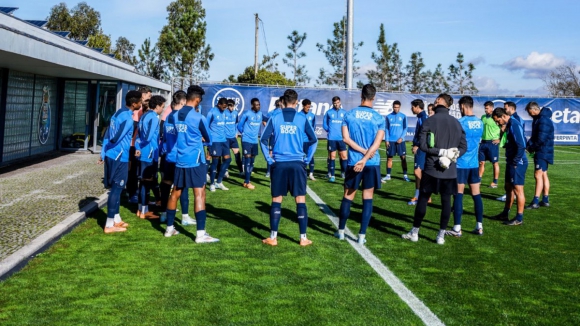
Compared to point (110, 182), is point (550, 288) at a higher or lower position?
lower

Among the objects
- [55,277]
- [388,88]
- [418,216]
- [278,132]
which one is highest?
[388,88]

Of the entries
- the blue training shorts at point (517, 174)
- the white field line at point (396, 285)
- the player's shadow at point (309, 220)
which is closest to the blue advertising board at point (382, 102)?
the player's shadow at point (309, 220)

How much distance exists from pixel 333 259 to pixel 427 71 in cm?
5939

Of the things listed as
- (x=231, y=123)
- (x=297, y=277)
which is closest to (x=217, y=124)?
(x=231, y=123)

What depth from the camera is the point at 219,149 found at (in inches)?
432

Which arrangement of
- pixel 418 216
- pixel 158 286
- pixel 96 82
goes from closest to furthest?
pixel 158 286
pixel 418 216
pixel 96 82

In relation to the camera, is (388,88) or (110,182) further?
(388,88)

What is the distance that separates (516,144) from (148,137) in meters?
5.86

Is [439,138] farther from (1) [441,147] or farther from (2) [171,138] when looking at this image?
(2) [171,138]

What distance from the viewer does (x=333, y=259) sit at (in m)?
5.80

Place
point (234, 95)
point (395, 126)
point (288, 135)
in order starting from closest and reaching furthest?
1. point (288, 135)
2. point (395, 126)
3. point (234, 95)

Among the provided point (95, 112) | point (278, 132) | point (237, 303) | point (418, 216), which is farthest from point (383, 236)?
point (95, 112)

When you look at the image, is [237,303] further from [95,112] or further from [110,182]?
[95,112]

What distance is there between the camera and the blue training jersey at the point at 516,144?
777cm
